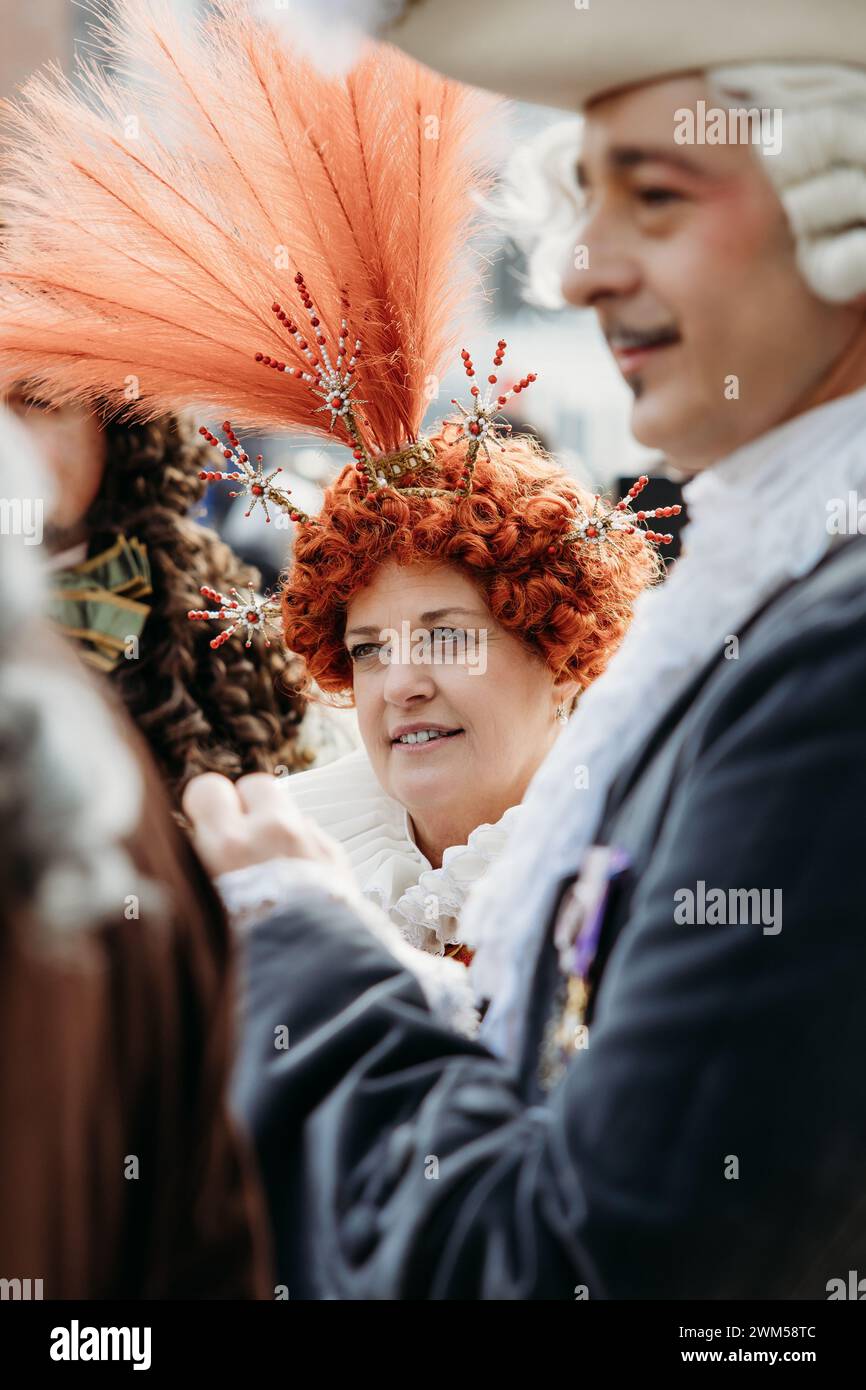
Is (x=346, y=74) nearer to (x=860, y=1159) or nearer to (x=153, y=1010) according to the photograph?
(x=153, y=1010)

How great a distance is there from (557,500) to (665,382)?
2.95 feet

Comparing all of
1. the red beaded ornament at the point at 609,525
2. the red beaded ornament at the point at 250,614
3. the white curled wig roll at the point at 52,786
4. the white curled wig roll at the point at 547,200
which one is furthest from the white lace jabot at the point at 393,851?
the white curled wig roll at the point at 52,786

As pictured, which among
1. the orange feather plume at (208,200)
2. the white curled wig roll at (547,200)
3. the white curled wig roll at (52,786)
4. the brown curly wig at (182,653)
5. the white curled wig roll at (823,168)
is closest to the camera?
the white curled wig roll at (52,786)

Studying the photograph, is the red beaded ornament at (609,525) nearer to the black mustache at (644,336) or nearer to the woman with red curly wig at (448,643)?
the woman with red curly wig at (448,643)

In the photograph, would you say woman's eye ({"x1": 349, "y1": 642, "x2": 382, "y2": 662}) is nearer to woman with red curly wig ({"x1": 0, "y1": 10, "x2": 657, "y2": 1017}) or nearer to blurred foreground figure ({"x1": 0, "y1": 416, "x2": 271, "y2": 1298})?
woman with red curly wig ({"x1": 0, "y1": 10, "x2": 657, "y2": 1017})

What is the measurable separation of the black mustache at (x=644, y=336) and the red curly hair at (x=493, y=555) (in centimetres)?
78

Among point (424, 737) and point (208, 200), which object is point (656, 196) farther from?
point (424, 737)

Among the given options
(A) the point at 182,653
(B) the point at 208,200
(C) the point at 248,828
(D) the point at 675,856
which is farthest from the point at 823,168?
(A) the point at 182,653

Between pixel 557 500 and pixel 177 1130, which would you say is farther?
pixel 557 500

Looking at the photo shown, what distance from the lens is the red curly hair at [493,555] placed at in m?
1.98

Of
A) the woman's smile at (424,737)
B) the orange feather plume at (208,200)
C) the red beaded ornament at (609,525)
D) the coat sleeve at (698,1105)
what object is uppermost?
the orange feather plume at (208,200)

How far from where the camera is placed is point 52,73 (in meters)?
1.64

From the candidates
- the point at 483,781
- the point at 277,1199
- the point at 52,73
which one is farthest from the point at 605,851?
the point at 52,73

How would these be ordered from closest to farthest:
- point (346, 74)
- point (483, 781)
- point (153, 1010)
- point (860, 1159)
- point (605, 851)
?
1. point (153, 1010)
2. point (860, 1159)
3. point (605, 851)
4. point (346, 74)
5. point (483, 781)
